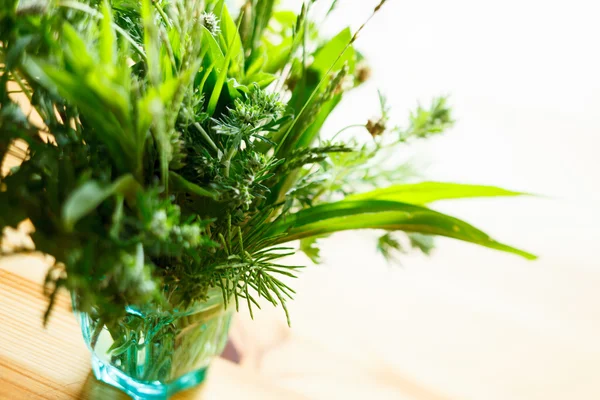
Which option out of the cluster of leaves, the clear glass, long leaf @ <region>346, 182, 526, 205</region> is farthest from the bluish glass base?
long leaf @ <region>346, 182, 526, 205</region>

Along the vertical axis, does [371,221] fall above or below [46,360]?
above

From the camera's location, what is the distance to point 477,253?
93 cm

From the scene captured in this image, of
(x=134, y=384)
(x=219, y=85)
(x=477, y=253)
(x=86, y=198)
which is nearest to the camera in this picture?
(x=86, y=198)

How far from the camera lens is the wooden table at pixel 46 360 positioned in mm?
496

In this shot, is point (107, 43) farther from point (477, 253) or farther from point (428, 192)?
point (477, 253)

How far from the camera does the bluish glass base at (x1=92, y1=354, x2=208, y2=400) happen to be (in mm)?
491

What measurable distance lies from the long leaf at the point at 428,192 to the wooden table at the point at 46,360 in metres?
0.23

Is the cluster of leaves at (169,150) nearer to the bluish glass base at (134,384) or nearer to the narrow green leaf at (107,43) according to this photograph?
the narrow green leaf at (107,43)

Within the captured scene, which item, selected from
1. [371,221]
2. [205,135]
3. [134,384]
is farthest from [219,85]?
[134,384]

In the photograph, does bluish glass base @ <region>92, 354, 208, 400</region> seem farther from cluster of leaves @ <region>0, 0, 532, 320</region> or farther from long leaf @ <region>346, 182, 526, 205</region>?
long leaf @ <region>346, 182, 526, 205</region>

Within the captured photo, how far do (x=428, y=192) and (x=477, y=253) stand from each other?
508mm

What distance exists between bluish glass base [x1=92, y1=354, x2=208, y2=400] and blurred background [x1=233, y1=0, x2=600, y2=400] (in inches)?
4.9

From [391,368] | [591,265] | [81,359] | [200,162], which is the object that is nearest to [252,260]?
[200,162]

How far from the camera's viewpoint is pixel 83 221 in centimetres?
31
